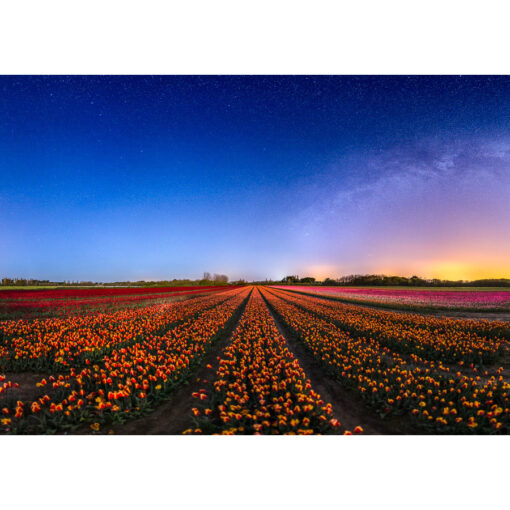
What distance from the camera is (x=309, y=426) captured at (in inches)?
111

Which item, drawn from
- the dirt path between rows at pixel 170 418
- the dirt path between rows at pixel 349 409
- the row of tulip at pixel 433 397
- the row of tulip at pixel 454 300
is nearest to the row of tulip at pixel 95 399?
the dirt path between rows at pixel 170 418

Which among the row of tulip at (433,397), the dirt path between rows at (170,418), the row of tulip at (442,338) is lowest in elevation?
the row of tulip at (442,338)

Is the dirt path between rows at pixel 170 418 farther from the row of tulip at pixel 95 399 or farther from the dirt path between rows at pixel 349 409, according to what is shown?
the dirt path between rows at pixel 349 409

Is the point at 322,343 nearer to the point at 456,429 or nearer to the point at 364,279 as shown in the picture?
the point at 456,429

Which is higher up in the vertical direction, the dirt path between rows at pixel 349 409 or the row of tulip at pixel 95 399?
the row of tulip at pixel 95 399

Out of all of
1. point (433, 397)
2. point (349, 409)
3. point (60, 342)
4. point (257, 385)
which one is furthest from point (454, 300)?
point (60, 342)

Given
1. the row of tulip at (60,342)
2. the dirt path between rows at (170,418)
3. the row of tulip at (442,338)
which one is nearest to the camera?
the dirt path between rows at (170,418)

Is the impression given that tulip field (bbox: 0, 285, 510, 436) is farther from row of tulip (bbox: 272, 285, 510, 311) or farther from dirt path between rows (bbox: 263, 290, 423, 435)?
row of tulip (bbox: 272, 285, 510, 311)

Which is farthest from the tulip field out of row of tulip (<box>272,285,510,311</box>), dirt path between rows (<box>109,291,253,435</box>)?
row of tulip (<box>272,285,510,311</box>)

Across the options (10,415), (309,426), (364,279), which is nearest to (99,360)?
(10,415)

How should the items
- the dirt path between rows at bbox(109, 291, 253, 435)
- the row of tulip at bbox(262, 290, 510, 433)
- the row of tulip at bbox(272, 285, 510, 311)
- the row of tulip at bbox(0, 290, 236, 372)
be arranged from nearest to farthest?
the row of tulip at bbox(262, 290, 510, 433)
the dirt path between rows at bbox(109, 291, 253, 435)
the row of tulip at bbox(0, 290, 236, 372)
the row of tulip at bbox(272, 285, 510, 311)

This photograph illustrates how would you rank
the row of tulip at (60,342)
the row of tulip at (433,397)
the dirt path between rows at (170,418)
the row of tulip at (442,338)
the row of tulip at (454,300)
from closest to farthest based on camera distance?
the row of tulip at (433,397)
the dirt path between rows at (170,418)
the row of tulip at (60,342)
the row of tulip at (442,338)
the row of tulip at (454,300)

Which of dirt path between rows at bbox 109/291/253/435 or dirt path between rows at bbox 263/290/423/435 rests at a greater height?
dirt path between rows at bbox 109/291/253/435
